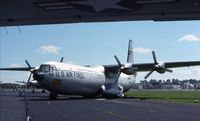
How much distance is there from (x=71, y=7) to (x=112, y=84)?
48094 mm

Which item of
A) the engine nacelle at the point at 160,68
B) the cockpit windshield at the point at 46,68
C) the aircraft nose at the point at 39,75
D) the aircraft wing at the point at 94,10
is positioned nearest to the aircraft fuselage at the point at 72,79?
the cockpit windshield at the point at 46,68

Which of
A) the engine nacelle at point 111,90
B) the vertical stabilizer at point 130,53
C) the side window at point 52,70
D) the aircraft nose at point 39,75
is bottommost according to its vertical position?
the engine nacelle at point 111,90

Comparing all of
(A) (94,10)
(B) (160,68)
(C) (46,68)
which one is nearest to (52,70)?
(C) (46,68)

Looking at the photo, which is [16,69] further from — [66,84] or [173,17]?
[173,17]

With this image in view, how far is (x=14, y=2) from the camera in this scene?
7070 millimetres

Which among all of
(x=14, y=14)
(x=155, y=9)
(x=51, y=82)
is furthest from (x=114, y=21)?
(x=51, y=82)

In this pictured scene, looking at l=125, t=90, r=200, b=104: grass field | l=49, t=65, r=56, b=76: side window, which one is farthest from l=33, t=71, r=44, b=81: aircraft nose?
l=125, t=90, r=200, b=104: grass field

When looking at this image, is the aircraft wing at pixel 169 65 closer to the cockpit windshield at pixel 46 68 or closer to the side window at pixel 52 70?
the side window at pixel 52 70

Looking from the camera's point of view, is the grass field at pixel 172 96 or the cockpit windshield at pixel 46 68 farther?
the grass field at pixel 172 96

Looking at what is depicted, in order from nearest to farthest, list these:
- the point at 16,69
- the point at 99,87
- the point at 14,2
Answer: the point at 14,2 → the point at 99,87 → the point at 16,69

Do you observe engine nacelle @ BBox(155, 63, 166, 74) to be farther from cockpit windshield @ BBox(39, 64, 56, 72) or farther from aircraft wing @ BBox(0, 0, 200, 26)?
aircraft wing @ BBox(0, 0, 200, 26)

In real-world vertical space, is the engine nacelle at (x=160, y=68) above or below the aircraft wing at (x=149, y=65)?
below

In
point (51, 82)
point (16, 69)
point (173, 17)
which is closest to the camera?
point (173, 17)

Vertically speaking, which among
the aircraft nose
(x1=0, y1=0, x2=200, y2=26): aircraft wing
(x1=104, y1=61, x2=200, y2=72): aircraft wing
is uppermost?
(x1=104, y1=61, x2=200, y2=72): aircraft wing
